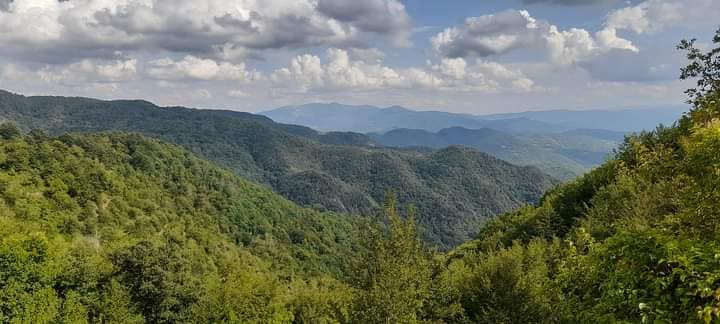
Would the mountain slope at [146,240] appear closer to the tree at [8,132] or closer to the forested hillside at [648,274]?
the tree at [8,132]

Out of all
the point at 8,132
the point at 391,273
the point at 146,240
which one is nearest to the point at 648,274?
the point at 391,273

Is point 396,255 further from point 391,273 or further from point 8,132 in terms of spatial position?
point 8,132

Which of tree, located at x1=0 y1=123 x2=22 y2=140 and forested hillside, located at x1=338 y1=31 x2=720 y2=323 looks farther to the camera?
tree, located at x1=0 y1=123 x2=22 y2=140

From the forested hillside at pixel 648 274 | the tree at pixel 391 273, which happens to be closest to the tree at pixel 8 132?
the tree at pixel 391 273

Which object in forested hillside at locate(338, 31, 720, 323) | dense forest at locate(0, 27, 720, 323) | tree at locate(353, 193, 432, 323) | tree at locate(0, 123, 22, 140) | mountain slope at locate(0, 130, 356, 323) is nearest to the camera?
forested hillside at locate(338, 31, 720, 323)

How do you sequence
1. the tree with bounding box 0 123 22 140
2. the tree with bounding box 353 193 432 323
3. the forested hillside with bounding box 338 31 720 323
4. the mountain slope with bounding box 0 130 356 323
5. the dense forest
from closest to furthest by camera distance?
the forested hillside with bounding box 338 31 720 323 < the dense forest < the tree with bounding box 353 193 432 323 < the mountain slope with bounding box 0 130 356 323 < the tree with bounding box 0 123 22 140

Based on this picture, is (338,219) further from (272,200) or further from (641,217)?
(641,217)

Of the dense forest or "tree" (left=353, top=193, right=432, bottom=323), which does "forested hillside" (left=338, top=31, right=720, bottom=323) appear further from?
"tree" (left=353, top=193, right=432, bottom=323)

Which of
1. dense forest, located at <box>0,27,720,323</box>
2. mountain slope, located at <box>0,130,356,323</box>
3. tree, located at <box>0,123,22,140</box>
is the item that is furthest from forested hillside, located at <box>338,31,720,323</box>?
tree, located at <box>0,123,22,140</box>
